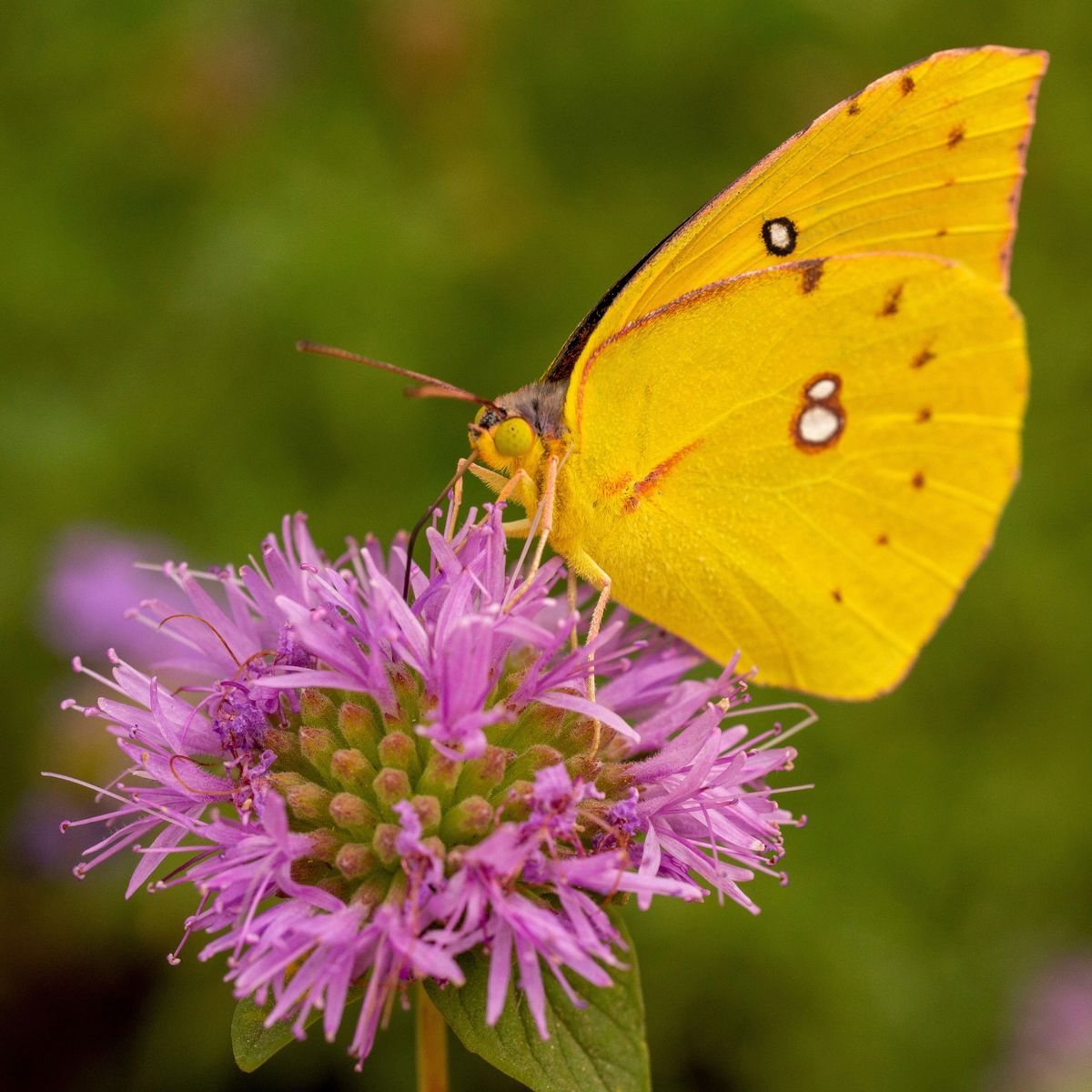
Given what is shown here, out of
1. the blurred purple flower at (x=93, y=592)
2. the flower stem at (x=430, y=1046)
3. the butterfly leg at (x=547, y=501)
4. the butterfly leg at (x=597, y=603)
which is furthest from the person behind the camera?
the blurred purple flower at (x=93, y=592)

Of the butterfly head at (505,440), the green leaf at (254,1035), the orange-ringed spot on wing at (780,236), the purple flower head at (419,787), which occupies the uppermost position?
the orange-ringed spot on wing at (780,236)

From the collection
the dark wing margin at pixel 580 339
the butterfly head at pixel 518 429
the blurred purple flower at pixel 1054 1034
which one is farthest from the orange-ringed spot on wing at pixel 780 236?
the blurred purple flower at pixel 1054 1034

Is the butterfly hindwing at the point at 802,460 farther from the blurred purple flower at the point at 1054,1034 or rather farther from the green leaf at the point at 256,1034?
the blurred purple flower at the point at 1054,1034

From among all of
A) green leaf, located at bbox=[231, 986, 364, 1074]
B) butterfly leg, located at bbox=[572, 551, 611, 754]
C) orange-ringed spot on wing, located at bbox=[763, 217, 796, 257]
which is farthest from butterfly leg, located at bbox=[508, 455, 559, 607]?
green leaf, located at bbox=[231, 986, 364, 1074]

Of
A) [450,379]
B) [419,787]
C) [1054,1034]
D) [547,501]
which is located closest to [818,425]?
[547,501]

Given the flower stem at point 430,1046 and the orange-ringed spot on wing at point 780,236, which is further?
the orange-ringed spot on wing at point 780,236

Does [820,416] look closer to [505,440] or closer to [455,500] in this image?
[505,440]

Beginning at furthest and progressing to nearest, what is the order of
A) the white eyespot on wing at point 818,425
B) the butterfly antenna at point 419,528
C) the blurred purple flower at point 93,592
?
1. the blurred purple flower at point 93,592
2. the white eyespot on wing at point 818,425
3. the butterfly antenna at point 419,528

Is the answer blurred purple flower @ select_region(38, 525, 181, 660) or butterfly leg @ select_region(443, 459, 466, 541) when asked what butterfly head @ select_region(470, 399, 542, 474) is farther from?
blurred purple flower @ select_region(38, 525, 181, 660)
